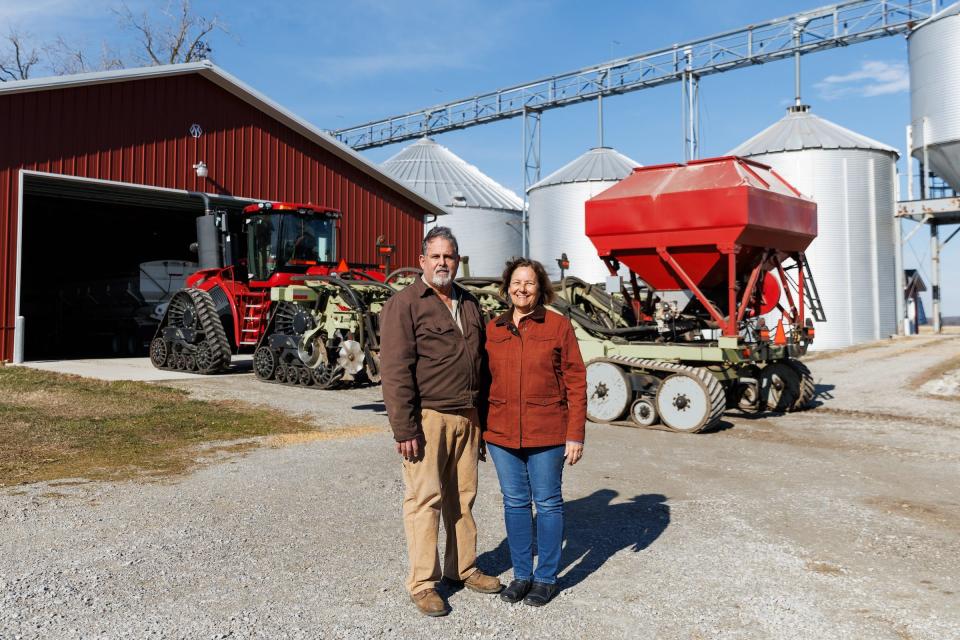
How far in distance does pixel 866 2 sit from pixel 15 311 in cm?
2725

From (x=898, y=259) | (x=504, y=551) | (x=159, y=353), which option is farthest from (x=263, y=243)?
(x=898, y=259)

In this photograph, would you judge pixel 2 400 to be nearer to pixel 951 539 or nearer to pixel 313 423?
pixel 313 423

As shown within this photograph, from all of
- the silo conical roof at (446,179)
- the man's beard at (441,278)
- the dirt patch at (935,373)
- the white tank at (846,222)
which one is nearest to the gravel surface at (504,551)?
the man's beard at (441,278)

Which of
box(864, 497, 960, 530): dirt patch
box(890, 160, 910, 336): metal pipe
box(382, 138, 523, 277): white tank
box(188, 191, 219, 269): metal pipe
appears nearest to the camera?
box(864, 497, 960, 530): dirt patch

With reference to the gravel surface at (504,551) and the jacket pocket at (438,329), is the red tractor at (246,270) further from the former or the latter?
the jacket pocket at (438,329)

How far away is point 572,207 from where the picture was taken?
31.0 metres

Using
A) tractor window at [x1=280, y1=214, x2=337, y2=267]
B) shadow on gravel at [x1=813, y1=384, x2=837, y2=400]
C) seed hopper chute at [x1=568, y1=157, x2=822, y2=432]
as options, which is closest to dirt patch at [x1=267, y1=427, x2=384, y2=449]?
seed hopper chute at [x1=568, y1=157, x2=822, y2=432]

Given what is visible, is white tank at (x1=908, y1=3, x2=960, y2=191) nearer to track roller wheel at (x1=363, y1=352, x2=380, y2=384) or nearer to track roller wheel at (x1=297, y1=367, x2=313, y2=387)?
track roller wheel at (x1=363, y1=352, x2=380, y2=384)

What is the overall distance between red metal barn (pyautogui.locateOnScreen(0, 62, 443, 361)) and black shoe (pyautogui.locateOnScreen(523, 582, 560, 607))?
39.6 feet

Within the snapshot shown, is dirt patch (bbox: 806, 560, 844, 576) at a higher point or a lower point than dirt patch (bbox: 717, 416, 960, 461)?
lower

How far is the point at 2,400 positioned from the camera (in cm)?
1062

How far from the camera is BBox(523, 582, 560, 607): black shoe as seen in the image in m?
4.00

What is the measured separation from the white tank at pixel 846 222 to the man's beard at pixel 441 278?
2375 centimetres

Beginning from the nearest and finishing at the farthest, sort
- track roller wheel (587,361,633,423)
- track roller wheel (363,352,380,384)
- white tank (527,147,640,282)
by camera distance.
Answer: track roller wheel (587,361,633,423), track roller wheel (363,352,380,384), white tank (527,147,640,282)
